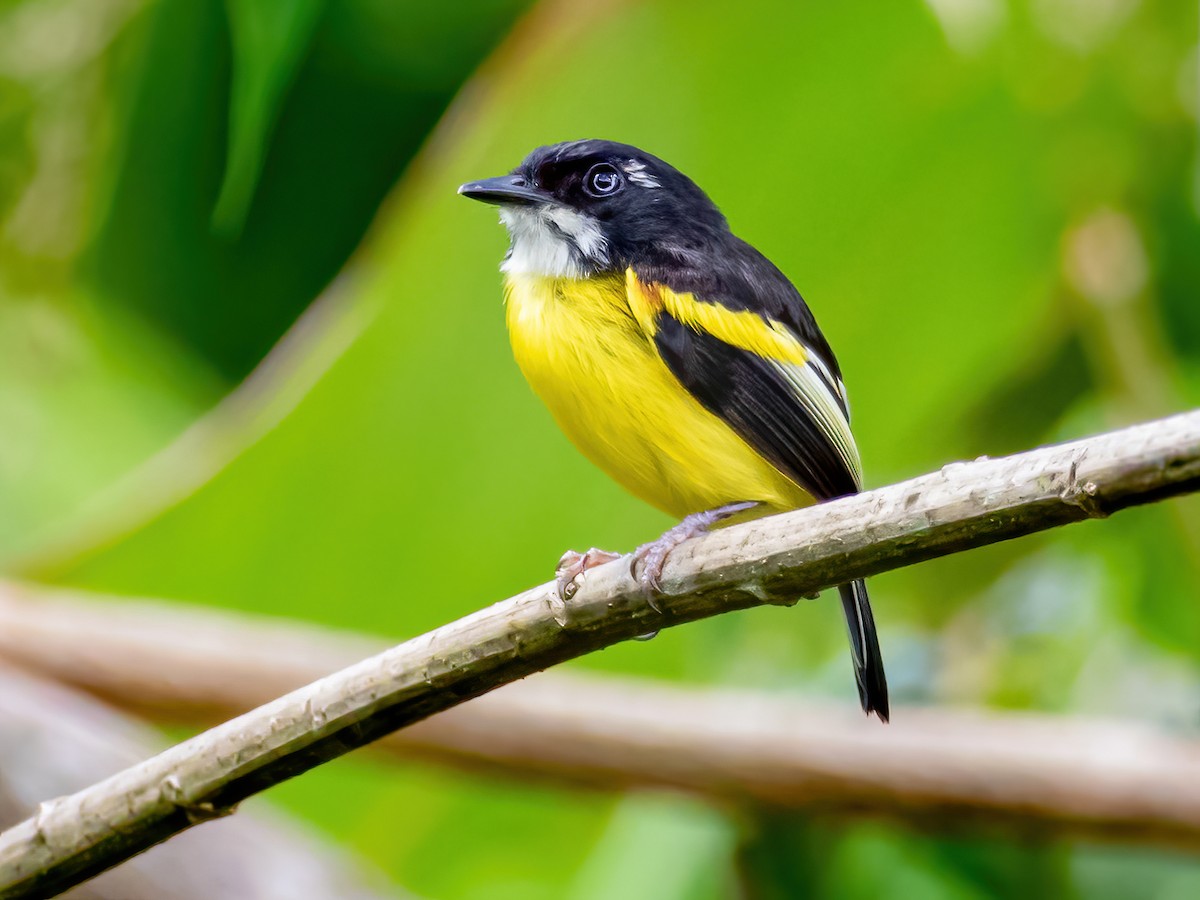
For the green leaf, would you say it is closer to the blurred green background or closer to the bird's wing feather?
the bird's wing feather

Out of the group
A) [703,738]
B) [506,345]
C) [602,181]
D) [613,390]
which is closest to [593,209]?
→ [602,181]

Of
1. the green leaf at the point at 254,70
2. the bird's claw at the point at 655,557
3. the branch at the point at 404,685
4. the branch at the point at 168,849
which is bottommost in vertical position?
the branch at the point at 404,685

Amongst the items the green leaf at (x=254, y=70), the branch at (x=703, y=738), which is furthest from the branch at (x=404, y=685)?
the branch at (x=703, y=738)

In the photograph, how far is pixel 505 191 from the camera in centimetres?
126

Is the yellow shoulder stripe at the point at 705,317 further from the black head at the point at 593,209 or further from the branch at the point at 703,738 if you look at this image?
the branch at the point at 703,738

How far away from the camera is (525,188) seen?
1283 millimetres

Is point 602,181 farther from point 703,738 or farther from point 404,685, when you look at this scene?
point 703,738

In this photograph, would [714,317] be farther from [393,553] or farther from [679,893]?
[679,893]

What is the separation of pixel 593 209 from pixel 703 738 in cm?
97

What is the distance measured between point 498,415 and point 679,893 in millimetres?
956

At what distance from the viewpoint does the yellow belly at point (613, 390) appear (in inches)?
48.2

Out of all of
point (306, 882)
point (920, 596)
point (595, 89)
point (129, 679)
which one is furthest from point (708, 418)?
point (920, 596)

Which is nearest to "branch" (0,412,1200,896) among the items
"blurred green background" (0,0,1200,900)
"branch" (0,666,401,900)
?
Result: "blurred green background" (0,0,1200,900)

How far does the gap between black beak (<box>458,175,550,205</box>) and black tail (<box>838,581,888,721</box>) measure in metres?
0.45
